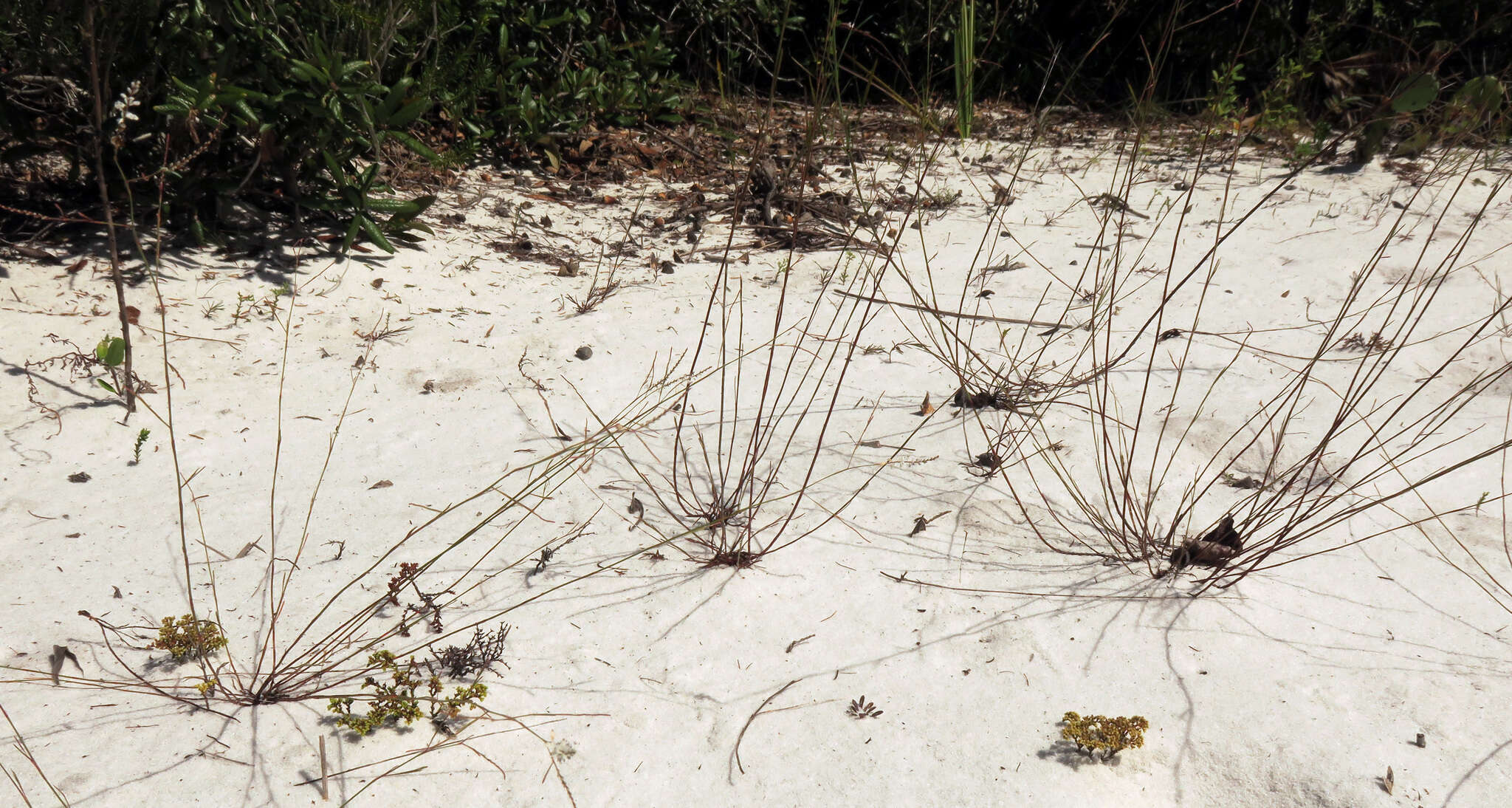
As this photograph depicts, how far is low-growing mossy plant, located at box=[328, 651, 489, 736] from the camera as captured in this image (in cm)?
161

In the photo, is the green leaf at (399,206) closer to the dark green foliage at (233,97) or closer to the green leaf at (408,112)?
the dark green foliage at (233,97)

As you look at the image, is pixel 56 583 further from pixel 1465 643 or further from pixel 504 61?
pixel 504 61

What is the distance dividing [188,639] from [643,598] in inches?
33.4

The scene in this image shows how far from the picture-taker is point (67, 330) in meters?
3.02

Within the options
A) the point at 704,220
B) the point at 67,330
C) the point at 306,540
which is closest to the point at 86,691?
the point at 306,540

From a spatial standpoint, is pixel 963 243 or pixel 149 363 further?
pixel 963 243

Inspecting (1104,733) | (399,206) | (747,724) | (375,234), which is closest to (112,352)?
(375,234)

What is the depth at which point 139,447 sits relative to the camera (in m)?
2.54

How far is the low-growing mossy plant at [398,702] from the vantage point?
1.61 meters

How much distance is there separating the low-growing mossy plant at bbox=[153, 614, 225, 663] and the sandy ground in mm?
37

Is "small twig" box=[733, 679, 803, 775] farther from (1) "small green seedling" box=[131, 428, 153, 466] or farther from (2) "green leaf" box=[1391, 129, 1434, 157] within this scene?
(2) "green leaf" box=[1391, 129, 1434, 157]

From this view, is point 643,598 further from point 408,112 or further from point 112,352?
point 408,112

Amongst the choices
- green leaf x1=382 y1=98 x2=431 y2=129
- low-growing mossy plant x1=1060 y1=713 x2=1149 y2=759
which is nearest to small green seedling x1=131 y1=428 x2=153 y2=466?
green leaf x1=382 y1=98 x2=431 y2=129

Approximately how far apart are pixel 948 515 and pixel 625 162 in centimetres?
329
